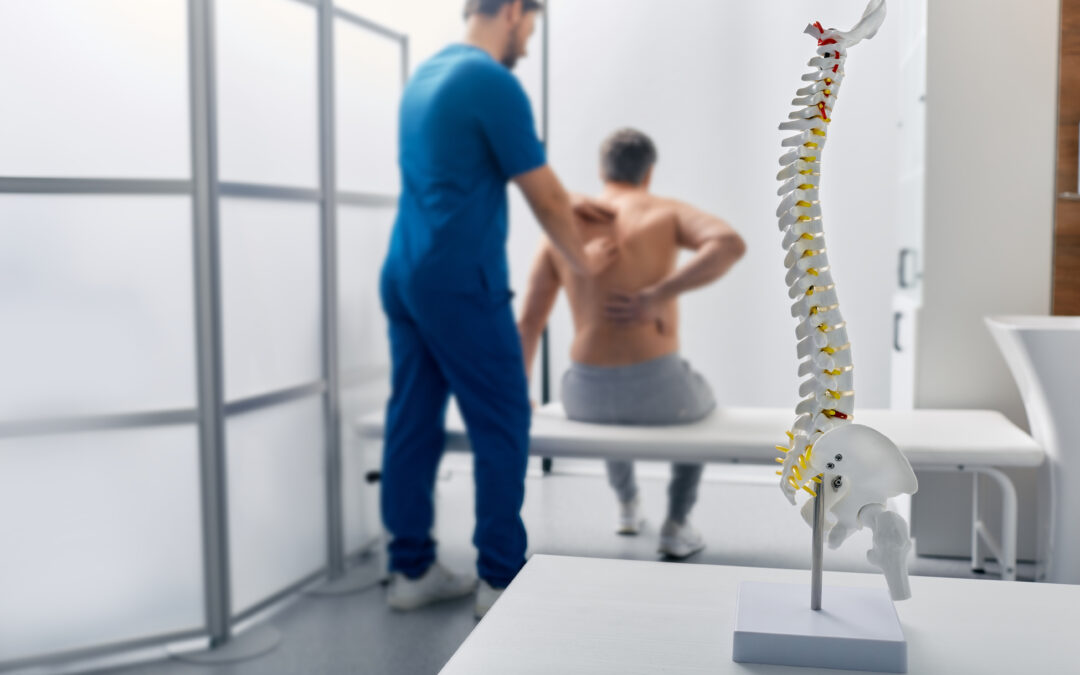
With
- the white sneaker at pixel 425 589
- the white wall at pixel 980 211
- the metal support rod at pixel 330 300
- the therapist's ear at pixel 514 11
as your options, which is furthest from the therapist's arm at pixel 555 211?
the white wall at pixel 980 211

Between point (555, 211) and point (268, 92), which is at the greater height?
Answer: point (268, 92)

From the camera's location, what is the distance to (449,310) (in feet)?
7.74

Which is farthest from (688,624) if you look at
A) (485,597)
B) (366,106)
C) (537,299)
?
(366,106)

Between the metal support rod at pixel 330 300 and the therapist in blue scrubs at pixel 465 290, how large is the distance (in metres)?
0.24

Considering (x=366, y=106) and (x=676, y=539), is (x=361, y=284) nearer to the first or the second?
(x=366, y=106)

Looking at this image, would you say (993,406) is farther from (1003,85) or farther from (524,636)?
(524,636)

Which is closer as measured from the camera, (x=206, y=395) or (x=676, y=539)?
(x=206, y=395)

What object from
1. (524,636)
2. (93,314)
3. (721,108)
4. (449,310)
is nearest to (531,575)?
(524,636)

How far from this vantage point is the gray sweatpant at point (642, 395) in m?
2.65

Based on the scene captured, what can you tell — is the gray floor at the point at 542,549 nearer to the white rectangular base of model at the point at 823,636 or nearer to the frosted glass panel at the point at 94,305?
the frosted glass panel at the point at 94,305

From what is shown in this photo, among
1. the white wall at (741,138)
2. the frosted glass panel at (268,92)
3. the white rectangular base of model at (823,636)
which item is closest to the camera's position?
the white rectangular base of model at (823,636)

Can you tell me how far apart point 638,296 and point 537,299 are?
0.29 metres

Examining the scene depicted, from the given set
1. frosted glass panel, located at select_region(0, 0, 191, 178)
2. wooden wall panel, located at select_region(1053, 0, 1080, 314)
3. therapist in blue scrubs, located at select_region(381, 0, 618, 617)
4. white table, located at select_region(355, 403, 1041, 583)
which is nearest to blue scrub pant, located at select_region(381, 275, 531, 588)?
therapist in blue scrubs, located at select_region(381, 0, 618, 617)

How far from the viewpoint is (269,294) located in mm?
2463
